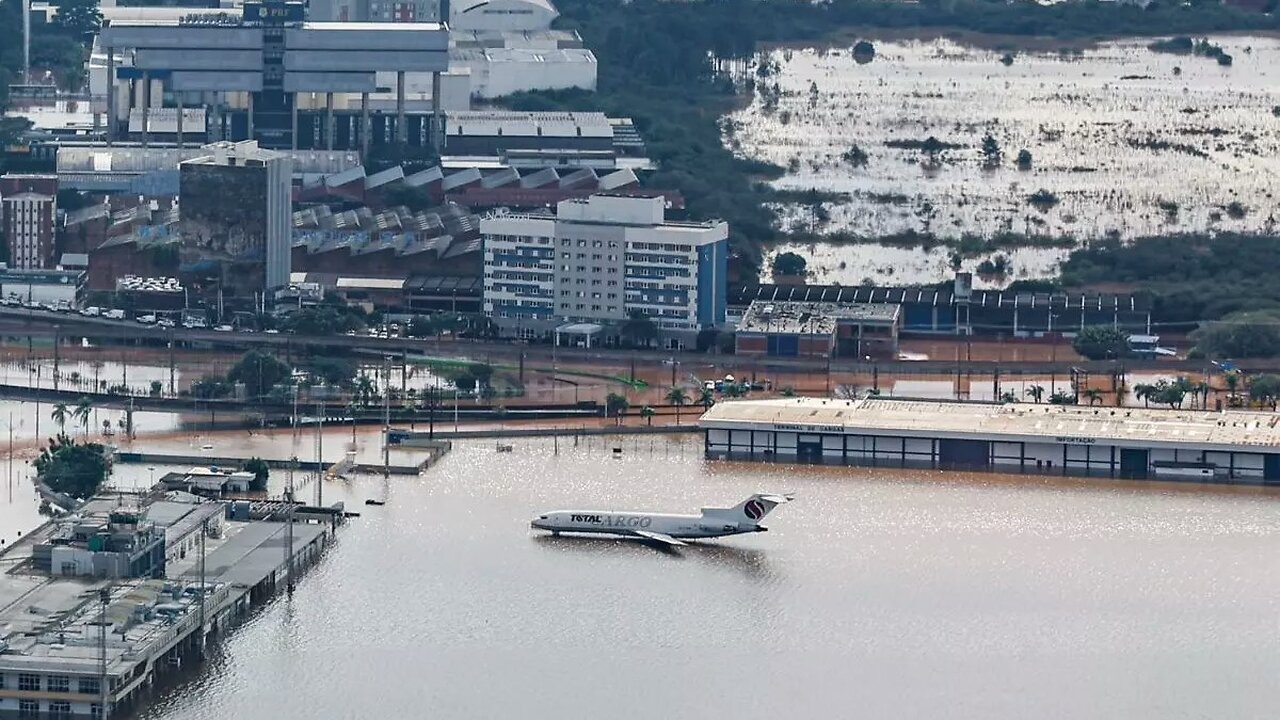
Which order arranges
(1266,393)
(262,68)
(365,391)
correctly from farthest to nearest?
(262,68) < (1266,393) < (365,391)

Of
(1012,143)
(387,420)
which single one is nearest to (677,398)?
(387,420)

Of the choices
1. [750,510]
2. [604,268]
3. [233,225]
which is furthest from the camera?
[233,225]

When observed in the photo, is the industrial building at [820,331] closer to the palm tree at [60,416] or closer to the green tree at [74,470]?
the palm tree at [60,416]

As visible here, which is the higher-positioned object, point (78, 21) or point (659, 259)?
point (78, 21)

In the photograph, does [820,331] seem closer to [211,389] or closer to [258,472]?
[211,389]

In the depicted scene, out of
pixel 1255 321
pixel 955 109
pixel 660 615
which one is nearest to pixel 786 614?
pixel 660 615

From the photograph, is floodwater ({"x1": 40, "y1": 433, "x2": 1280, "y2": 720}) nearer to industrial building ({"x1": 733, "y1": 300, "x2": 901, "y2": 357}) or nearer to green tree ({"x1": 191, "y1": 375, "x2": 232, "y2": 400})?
green tree ({"x1": 191, "y1": 375, "x2": 232, "y2": 400})
